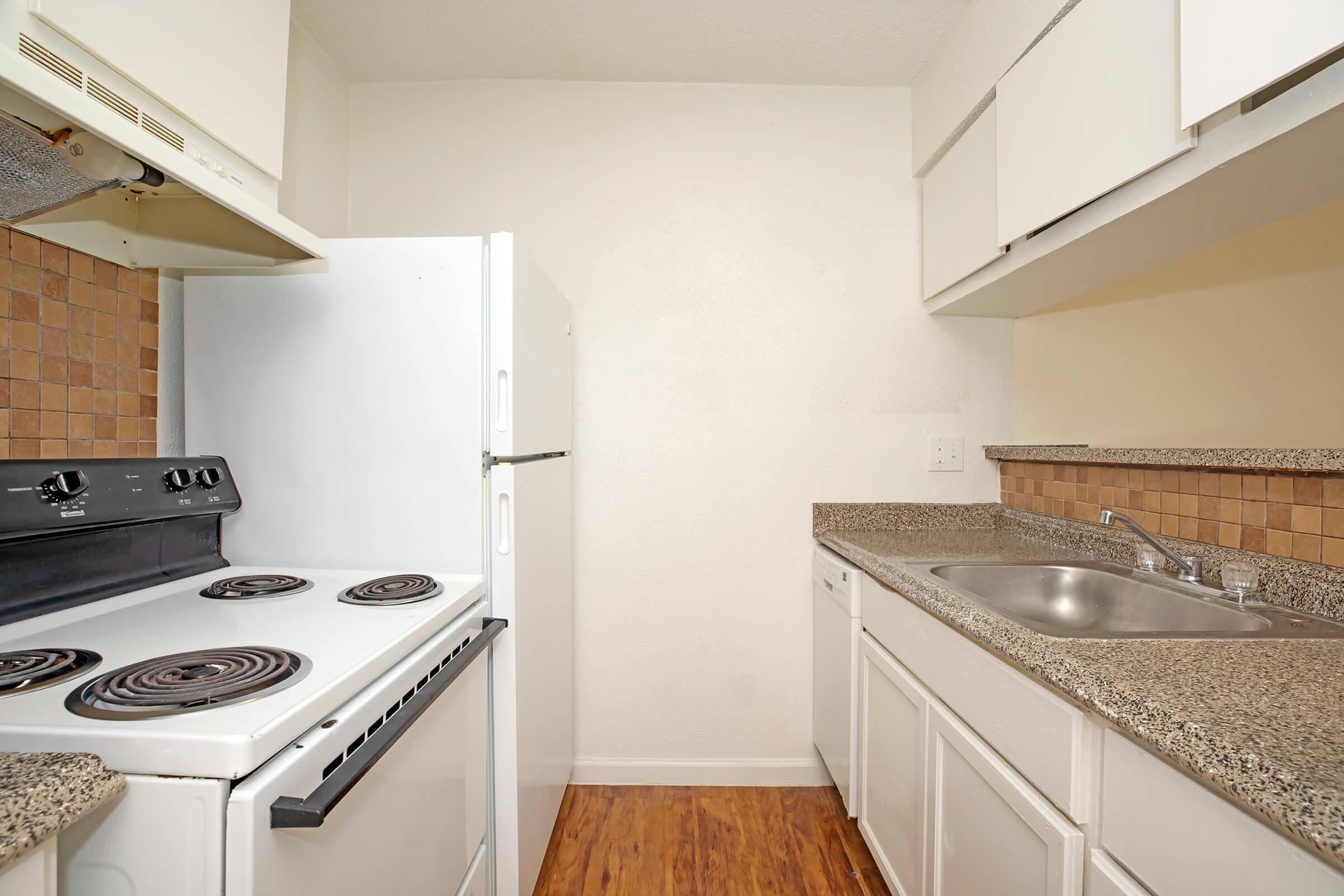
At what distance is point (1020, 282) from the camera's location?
1.63 metres

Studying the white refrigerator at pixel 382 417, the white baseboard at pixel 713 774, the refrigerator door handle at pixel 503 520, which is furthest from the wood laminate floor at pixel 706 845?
the refrigerator door handle at pixel 503 520

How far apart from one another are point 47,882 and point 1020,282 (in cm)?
209

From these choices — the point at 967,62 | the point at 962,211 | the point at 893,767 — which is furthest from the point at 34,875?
the point at 967,62

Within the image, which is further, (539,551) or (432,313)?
(539,551)

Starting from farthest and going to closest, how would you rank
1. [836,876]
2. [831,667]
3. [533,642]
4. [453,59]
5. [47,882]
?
1. [453,59]
2. [831,667]
3. [836,876]
4. [533,642]
5. [47,882]

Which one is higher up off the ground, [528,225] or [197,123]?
[528,225]

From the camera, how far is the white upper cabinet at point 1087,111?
1012mm

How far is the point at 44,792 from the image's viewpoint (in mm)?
476

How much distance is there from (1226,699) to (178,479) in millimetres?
1783

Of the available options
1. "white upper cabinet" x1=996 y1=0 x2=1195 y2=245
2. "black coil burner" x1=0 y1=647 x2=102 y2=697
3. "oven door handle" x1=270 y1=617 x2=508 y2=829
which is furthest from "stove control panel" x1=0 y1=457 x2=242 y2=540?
"white upper cabinet" x1=996 y1=0 x2=1195 y2=245

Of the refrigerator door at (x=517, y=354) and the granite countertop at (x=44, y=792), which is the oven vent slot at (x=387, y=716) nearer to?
the granite countertop at (x=44, y=792)

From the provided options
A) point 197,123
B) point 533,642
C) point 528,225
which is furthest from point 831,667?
point 197,123

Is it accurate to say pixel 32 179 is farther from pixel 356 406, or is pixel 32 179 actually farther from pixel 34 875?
pixel 34 875

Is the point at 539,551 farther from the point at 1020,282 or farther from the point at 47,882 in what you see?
the point at 1020,282
